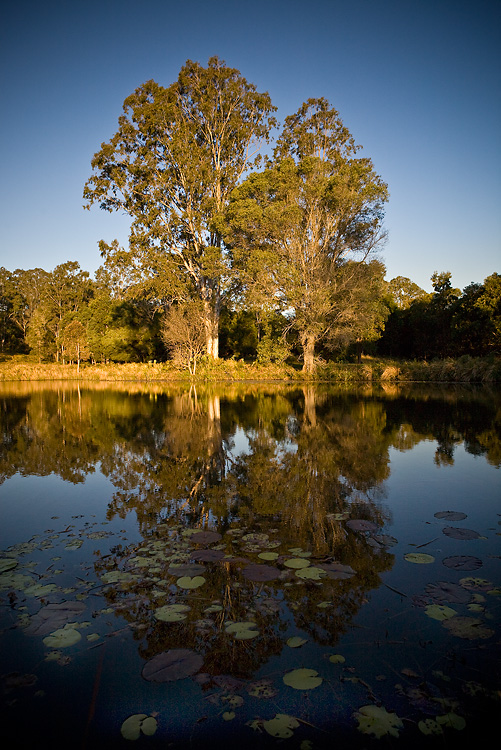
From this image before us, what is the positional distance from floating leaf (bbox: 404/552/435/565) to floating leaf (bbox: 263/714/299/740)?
2.19 m

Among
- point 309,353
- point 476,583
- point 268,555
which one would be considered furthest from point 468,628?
point 309,353

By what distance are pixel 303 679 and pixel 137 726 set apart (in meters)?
0.91

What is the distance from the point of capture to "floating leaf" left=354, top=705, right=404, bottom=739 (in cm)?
233

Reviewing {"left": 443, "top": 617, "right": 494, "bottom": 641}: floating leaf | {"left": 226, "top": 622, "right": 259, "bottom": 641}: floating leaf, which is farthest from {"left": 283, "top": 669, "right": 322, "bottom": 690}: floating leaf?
{"left": 443, "top": 617, "right": 494, "bottom": 641}: floating leaf

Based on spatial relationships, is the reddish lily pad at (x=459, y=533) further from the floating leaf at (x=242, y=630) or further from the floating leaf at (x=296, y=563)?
the floating leaf at (x=242, y=630)

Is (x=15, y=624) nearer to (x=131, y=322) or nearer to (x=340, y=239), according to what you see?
(x=340, y=239)

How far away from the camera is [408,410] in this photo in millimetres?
15758

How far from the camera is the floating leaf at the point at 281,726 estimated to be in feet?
7.66

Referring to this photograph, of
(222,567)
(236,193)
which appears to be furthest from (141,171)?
(222,567)

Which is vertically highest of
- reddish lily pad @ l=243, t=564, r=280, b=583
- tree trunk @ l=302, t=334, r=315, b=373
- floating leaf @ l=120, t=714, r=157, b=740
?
tree trunk @ l=302, t=334, r=315, b=373

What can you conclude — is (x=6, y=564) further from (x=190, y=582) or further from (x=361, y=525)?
(x=361, y=525)

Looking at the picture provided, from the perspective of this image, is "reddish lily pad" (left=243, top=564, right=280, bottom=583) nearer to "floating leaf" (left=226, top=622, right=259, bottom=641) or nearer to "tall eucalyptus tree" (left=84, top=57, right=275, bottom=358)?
"floating leaf" (left=226, top=622, right=259, bottom=641)

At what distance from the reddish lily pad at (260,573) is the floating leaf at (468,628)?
133cm

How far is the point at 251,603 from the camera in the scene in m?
3.49
